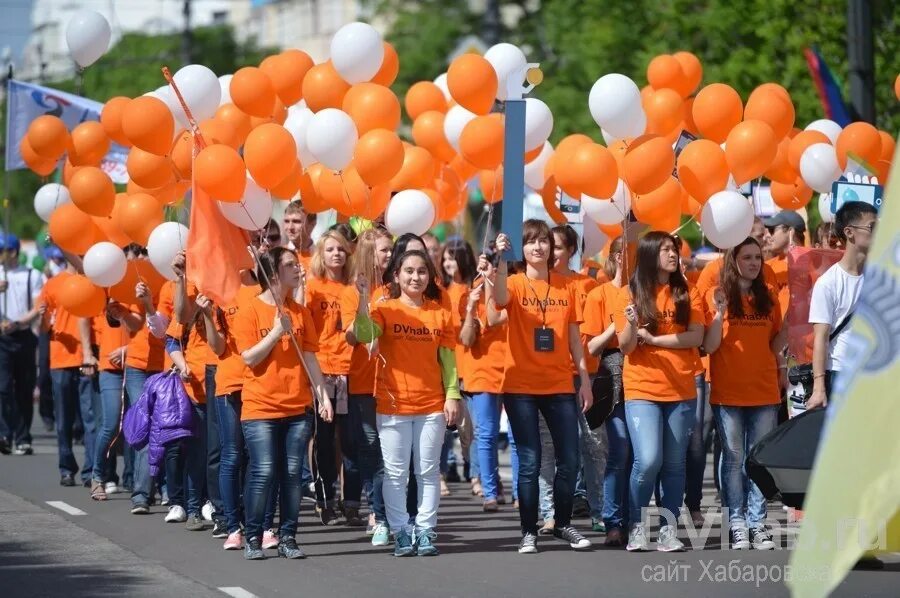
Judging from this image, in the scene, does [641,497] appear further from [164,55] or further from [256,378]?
[164,55]

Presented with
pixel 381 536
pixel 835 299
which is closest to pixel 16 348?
pixel 381 536

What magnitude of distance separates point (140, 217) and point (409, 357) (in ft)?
8.57

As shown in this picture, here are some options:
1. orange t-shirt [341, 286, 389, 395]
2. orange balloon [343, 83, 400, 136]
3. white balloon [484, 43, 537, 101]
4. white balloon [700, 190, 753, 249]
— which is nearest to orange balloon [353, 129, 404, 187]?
orange balloon [343, 83, 400, 136]

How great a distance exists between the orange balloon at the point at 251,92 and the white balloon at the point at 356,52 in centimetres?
57

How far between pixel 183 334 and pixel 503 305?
2.39m

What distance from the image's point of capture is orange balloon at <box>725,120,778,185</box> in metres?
10.0

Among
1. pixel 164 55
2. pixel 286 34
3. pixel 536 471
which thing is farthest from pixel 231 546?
pixel 286 34

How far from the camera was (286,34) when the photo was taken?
82.8 meters

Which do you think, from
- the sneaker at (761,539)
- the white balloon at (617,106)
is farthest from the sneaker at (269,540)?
the white balloon at (617,106)

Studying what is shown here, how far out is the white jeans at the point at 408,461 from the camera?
9172mm

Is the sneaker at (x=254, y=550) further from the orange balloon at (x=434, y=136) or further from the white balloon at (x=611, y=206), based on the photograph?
the orange balloon at (x=434, y=136)

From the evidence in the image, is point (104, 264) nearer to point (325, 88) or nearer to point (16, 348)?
point (325, 88)

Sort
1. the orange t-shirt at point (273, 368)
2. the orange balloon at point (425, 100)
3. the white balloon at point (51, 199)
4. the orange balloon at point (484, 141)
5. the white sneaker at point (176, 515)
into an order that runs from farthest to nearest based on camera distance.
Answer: the orange balloon at point (425, 100)
the white balloon at point (51, 199)
the orange balloon at point (484, 141)
the white sneaker at point (176, 515)
the orange t-shirt at point (273, 368)

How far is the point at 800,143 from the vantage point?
443 inches
